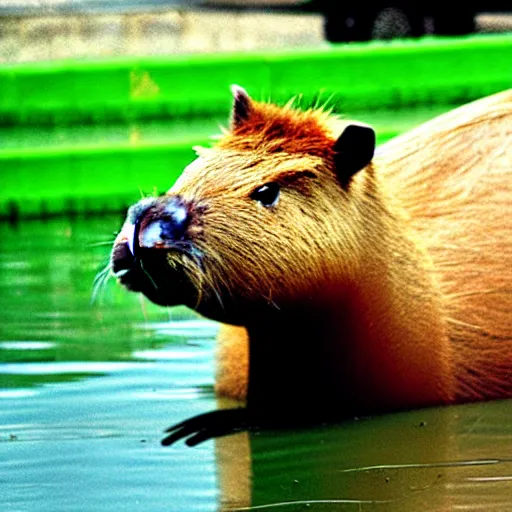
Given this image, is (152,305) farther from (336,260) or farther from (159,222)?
(159,222)

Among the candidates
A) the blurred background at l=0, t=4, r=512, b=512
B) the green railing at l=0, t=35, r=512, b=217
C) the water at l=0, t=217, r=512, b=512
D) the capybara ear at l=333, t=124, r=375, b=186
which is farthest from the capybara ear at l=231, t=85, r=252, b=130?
the green railing at l=0, t=35, r=512, b=217

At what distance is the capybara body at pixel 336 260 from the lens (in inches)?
185

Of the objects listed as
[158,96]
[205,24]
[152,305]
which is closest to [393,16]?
[205,24]

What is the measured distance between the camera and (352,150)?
4898 mm

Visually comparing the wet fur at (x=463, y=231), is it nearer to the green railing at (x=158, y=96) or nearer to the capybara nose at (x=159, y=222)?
the capybara nose at (x=159, y=222)

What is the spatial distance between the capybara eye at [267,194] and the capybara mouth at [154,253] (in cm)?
24

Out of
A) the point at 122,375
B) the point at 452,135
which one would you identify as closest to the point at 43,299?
the point at 122,375

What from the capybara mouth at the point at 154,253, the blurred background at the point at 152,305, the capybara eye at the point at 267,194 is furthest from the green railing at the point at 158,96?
the capybara mouth at the point at 154,253

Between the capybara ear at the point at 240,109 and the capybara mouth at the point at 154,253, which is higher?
the capybara ear at the point at 240,109

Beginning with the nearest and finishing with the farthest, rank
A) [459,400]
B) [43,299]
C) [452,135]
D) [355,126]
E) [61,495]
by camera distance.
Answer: [61,495]
[355,126]
[459,400]
[452,135]
[43,299]

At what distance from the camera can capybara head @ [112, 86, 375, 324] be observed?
464 centimetres

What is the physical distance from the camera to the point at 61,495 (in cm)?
442

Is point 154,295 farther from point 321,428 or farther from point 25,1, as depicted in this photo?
point 25,1

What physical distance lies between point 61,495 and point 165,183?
6.27 m
